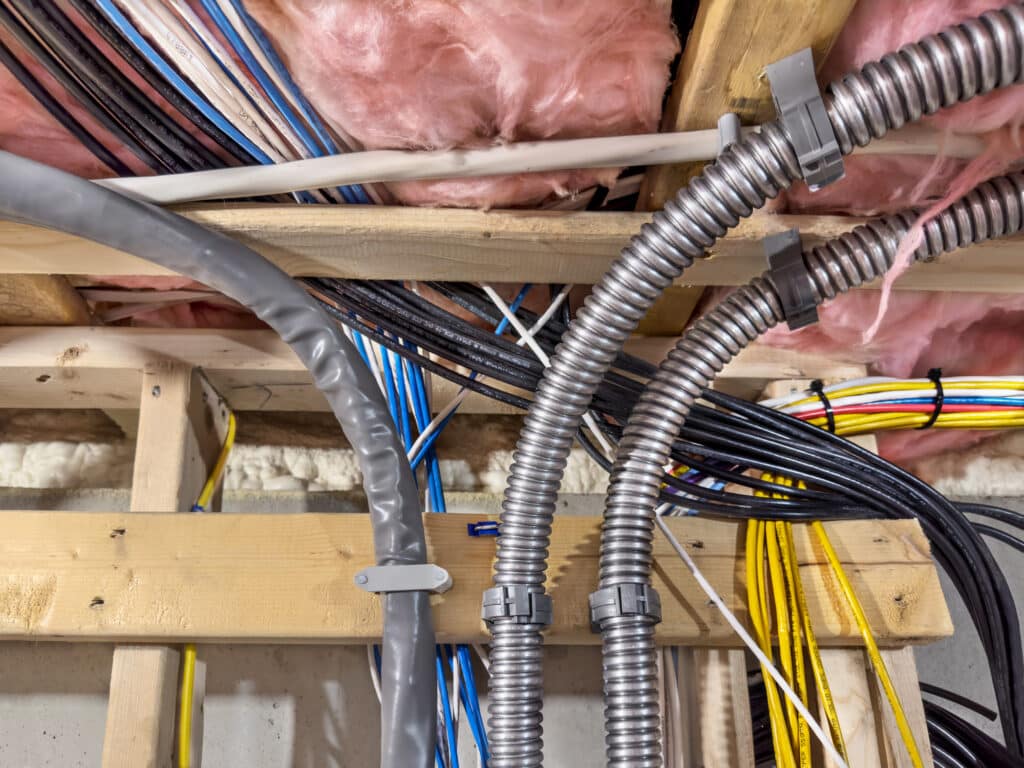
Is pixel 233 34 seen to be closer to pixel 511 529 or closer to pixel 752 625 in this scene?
pixel 511 529

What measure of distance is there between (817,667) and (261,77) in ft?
2.34

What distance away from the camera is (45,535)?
2.49ft

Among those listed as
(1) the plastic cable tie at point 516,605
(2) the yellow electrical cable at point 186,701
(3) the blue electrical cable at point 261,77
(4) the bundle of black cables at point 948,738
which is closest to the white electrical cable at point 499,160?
(3) the blue electrical cable at point 261,77

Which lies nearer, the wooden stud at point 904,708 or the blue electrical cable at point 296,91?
the blue electrical cable at point 296,91

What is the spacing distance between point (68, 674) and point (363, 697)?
387mm

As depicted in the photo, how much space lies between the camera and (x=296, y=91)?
618 millimetres

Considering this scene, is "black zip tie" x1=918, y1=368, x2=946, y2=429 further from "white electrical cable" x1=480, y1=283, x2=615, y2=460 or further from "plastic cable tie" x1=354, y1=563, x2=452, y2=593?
"plastic cable tie" x1=354, y1=563, x2=452, y2=593

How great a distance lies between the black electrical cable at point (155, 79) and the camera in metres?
0.59

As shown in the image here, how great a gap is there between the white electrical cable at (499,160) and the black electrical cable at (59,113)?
42 millimetres

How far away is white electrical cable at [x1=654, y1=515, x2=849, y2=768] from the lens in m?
0.64

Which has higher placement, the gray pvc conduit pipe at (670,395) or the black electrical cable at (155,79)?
the black electrical cable at (155,79)

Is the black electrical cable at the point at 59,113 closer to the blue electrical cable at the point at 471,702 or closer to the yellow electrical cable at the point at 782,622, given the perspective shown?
the blue electrical cable at the point at 471,702

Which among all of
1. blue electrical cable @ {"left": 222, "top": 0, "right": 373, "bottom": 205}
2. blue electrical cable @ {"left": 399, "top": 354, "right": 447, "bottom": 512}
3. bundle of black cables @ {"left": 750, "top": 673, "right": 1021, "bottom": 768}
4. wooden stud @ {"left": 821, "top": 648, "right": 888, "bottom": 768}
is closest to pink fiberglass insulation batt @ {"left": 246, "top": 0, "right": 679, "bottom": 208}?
blue electrical cable @ {"left": 222, "top": 0, "right": 373, "bottom": 205}

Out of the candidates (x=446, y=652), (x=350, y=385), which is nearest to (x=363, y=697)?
(x=446, y=652)
